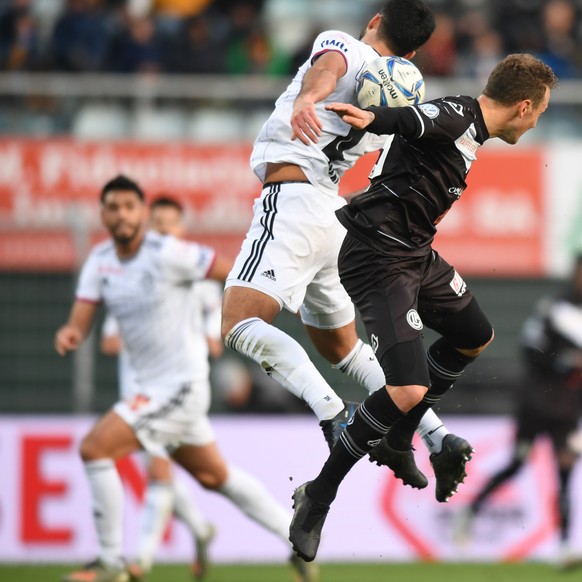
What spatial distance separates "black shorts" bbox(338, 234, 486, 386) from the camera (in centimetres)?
641

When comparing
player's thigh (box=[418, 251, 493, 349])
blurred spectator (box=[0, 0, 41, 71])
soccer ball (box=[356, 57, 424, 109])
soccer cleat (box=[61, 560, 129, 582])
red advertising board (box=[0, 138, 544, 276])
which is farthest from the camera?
blurred spectator (box=[0, 0, 41, 71])

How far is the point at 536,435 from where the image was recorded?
1211 cm

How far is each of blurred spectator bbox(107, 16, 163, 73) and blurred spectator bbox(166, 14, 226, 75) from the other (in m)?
0.19

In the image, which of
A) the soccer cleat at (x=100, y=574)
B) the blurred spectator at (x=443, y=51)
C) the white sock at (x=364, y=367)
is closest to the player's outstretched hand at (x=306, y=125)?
the white sock at (x=364, y=367)

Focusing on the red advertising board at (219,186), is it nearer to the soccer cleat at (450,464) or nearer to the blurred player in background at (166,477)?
the blurred player in background at (166,477)

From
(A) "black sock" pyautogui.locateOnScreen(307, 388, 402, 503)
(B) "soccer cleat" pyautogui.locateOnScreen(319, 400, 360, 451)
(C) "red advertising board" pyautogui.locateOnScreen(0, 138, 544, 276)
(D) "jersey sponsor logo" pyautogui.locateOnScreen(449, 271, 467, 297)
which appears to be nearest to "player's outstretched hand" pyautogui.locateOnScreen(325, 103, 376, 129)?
(D) "jersey sponsor logo" pyautogui.locateOnScreen(449, 271, 467, 297)

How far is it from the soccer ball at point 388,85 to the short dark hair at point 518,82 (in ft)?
1.22

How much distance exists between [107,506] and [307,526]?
334 centimetres

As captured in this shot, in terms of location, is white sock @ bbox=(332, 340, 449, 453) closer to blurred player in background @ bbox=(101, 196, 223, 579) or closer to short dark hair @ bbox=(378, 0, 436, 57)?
short dark hair @ bbox=(378, 0, 436, 57)

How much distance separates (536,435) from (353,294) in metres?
5.97

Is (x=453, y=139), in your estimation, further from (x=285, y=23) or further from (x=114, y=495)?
(x=285, y=23)

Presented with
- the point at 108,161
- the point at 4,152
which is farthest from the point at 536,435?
the point at 4,152

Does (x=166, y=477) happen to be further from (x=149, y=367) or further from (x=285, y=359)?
(x=285, y=359)

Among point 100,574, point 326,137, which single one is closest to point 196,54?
point 100,574
